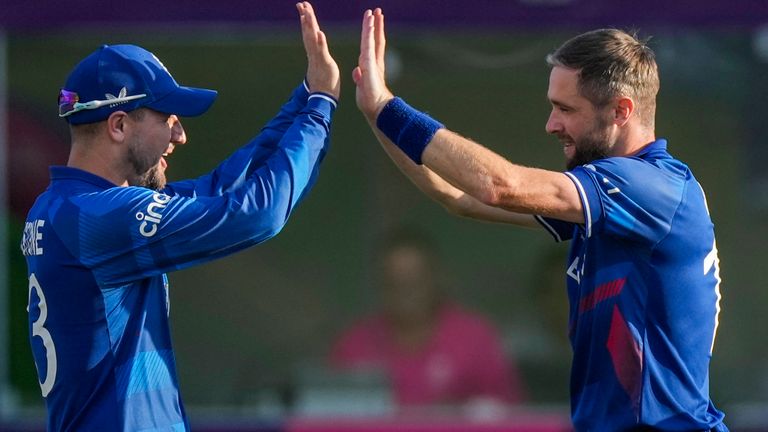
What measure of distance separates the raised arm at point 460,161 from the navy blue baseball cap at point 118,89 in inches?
20.5

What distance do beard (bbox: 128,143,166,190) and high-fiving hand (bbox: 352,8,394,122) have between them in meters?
0.60

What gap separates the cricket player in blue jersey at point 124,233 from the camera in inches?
130

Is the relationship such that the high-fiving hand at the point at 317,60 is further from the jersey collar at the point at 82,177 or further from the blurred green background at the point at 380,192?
the blurred green background at the point at 380,192

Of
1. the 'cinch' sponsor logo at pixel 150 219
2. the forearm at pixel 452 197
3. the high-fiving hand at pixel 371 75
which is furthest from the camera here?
the forearm at pixel 452 197

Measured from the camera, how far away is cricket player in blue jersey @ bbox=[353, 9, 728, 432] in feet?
10.9

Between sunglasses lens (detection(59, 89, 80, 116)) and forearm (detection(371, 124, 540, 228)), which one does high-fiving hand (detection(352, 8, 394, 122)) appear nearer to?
forearm (detection(371, 124, 540, 228))

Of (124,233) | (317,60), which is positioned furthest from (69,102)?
Answer: (317,60)

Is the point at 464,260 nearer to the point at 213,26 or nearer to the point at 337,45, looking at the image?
the point at 337,45

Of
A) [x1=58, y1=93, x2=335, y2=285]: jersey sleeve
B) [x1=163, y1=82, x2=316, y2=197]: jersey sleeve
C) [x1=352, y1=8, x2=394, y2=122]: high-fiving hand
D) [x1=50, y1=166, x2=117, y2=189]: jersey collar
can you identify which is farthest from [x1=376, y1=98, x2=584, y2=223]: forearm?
[x1=50, y1=166, x2=117, y2=189]: jersey collar

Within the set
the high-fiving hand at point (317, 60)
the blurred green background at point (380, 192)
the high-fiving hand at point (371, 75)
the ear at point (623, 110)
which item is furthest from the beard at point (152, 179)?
the blurred green background at point (380, 192)

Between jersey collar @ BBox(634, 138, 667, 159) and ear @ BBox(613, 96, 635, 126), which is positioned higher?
ear @ BBox(613, 96, 635, 126)

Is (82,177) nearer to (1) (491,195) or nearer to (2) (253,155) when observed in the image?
(2) (253,155)

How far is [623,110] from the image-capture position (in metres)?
3.54

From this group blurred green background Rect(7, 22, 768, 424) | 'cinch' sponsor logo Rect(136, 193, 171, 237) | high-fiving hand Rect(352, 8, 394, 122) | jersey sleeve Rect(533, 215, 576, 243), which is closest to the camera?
'cinch' sponsor logo Rect(136, 193, 171, 237)
